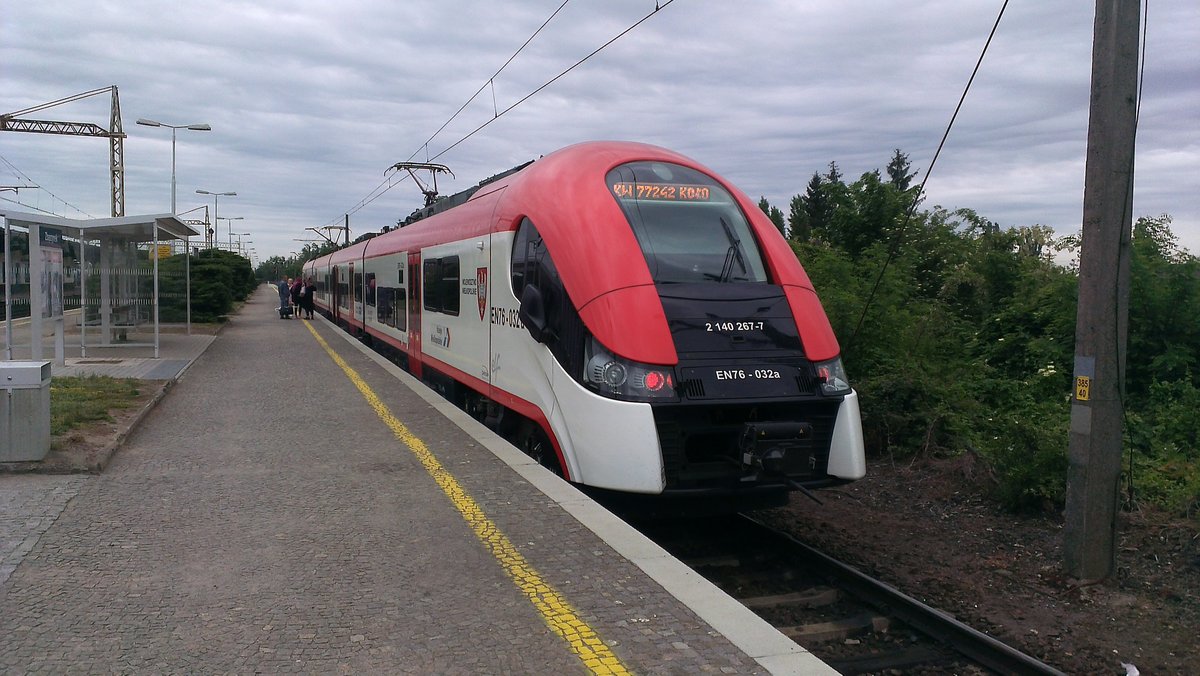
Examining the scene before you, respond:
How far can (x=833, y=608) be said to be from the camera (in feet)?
20.0

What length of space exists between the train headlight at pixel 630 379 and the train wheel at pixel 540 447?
3.59ft

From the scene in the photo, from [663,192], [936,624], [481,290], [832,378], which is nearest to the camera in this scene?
[936,624]

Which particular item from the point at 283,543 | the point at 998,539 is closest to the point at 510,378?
the point at 283,543

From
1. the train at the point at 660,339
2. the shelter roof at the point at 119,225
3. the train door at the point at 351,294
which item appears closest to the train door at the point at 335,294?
the train door at the point at 351,294

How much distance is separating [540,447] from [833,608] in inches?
117

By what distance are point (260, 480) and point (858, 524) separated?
5290 mm

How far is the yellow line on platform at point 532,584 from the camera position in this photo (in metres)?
3.81

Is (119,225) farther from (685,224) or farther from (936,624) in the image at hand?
(936,624)

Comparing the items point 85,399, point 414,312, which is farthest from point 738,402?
point 414,312

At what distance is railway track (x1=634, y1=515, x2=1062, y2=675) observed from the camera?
5230 mm

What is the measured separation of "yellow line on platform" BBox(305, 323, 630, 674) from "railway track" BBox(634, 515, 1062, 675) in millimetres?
1770

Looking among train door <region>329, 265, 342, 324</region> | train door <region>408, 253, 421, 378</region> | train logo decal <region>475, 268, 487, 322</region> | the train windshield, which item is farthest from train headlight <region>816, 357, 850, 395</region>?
train door <region>329, 265, 342, 324</region>

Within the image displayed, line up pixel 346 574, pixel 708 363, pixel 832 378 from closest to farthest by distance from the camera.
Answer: pixel 346 574 → pixel 708 363 → pixel 832 378

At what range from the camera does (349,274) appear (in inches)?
1023
